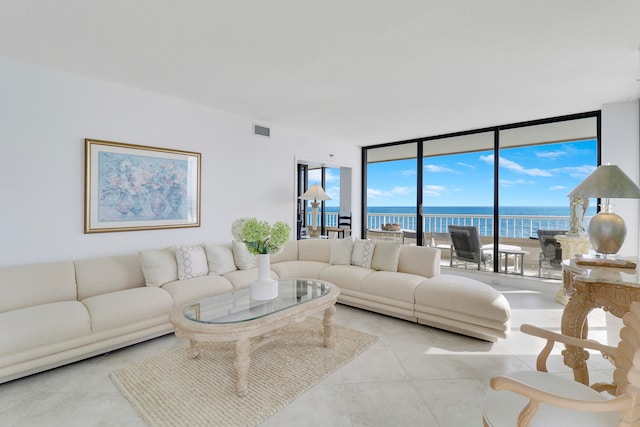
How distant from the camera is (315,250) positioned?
479 cm

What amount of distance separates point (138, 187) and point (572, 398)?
13.2ft

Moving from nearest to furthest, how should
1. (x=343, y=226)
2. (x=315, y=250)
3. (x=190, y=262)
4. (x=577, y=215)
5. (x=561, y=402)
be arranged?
(x=561, y=402) → (x=190, y=262) → (x=577, y=215) → (x=315, y=250) → (x=343, y=226)

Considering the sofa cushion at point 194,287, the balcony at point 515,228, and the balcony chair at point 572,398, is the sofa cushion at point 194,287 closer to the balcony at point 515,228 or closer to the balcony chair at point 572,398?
the balcony chair at point 572,398

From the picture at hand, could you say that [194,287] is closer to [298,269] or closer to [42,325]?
[42,325]

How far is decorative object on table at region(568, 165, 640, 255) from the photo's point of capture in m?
2.15

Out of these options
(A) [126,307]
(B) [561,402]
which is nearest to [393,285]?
(B) [561,402]

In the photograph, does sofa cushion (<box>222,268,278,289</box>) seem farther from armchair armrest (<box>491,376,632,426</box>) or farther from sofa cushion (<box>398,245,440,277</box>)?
armchair armrest (<box>491,376,632,426</box>)

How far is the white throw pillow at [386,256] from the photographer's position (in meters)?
3.96

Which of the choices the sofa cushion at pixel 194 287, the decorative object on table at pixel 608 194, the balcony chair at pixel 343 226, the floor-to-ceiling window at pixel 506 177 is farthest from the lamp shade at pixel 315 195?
the decorative object on table at pixel 608 194

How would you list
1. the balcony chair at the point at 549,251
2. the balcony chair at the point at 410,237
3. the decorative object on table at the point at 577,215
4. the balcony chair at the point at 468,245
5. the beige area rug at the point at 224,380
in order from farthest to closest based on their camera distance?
1. the balcony chair at the point at 410,237
2. the balcony chair at the point at 468,245
3. the balcony chair at the point at 549,251
4. the decorative object on table at the point at 577,215
5. the beige area rug at the point at 224,380

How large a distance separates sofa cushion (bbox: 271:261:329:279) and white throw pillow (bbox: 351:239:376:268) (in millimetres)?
444

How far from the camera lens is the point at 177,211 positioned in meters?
3.88

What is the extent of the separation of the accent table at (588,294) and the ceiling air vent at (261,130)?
4.10 meters

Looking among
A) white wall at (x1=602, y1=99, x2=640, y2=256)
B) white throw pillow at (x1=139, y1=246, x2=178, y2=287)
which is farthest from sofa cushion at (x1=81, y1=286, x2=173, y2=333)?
white wall at (x1=602, y1=99, x2=640, y2=256)
